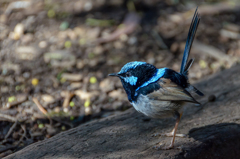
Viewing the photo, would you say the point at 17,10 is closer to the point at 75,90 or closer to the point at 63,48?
the point at 63,48

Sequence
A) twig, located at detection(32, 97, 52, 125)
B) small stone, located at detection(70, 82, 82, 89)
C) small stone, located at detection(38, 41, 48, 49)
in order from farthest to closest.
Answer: small stone, located at detection(38, 41, 48, 49) → small stone, located at detection(70, 82, 82, 89) → twig, located at detection(32, 97, 52, 125)

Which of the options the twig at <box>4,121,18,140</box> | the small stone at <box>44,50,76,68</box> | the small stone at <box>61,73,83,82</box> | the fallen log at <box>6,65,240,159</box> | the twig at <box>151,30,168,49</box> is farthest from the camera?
the twig at <box>151,30,168,49</box>

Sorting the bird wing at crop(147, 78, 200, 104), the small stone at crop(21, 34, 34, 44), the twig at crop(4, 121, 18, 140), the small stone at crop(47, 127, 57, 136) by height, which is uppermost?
the small stone at crop(21, 34, 34, 44)

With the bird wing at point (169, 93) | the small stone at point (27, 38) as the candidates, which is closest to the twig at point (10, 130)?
the bird wing at point (169, 93)

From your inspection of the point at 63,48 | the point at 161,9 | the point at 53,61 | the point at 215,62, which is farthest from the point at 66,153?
the point at 161,9

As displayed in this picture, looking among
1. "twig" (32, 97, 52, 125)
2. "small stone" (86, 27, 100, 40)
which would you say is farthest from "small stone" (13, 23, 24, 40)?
"twig" (32, 97, 52, 125)

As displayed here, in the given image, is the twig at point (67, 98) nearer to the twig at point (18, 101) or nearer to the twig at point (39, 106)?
the twig at point (39, 106)

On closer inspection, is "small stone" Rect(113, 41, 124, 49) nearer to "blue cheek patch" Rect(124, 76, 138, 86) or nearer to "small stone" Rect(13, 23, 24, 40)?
"small stone" Rect(13, 23, 24, 40)

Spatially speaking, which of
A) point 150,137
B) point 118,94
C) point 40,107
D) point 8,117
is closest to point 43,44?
point 40,107
